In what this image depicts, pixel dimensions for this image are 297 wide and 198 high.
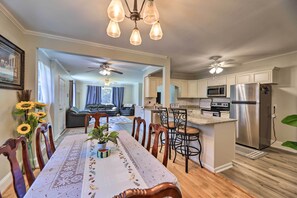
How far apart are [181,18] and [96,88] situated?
9.87m

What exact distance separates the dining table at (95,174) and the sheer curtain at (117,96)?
9.68 meters

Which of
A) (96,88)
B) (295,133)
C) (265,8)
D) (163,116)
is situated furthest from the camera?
(96,88)

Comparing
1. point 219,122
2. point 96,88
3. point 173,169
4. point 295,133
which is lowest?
point 173,169

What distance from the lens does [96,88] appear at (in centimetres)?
1069

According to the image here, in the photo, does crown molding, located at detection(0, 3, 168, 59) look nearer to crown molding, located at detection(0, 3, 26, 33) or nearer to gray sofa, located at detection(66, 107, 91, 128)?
crown molding, located at detection(0, 3, 26, 33)

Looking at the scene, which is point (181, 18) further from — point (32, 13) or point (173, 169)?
point (173, 169)

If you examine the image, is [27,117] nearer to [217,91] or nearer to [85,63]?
[85,63]

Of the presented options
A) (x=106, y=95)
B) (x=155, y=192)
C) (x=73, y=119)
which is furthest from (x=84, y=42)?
(x=106, y=95)

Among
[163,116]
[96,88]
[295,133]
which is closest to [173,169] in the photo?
[163,116]

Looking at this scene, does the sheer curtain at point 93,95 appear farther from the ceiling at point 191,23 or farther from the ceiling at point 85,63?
the ceiling at point 191,23

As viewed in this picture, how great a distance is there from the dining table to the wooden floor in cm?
186

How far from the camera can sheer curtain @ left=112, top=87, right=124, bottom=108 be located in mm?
11055

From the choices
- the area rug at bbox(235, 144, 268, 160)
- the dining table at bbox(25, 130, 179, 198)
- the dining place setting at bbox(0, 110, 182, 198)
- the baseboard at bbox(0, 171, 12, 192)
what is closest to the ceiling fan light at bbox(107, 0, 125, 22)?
Answer: the dining place setting at bbox(0, 110, 182, 198)

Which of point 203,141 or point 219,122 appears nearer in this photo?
point 219,122
